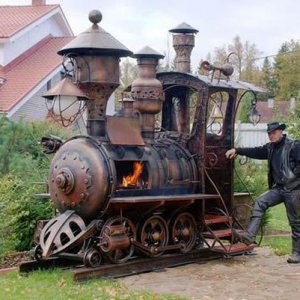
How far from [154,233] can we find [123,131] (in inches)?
55.7

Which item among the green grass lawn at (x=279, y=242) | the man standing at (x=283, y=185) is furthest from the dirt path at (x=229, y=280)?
the green grass lawn at (x=279, y=242)

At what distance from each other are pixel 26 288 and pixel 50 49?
59.1 ft

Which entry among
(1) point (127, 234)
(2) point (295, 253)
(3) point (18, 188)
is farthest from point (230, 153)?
(3) point (18, 188)

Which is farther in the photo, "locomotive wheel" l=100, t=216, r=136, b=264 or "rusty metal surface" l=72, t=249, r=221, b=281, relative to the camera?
"locomotive wheel" l=100, t=216, r=136, b=264

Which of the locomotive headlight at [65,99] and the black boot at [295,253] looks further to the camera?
the black boot at [295,253]

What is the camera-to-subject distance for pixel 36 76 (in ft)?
69.3

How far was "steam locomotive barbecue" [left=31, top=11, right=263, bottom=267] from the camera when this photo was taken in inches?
302

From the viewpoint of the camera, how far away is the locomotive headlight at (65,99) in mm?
7523

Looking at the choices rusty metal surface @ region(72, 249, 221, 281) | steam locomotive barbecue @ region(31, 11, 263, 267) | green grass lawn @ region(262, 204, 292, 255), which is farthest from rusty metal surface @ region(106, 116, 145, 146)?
green grass lawn @ region(262, 204, 292, 255)

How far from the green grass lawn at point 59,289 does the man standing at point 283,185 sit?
2.53 metres

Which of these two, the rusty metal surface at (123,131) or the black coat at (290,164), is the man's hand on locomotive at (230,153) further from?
the rusty metal surface at (123,131)

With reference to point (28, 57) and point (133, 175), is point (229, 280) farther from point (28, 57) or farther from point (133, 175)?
point (28, 57)

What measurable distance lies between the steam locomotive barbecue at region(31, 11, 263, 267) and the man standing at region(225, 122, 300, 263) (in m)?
0.41

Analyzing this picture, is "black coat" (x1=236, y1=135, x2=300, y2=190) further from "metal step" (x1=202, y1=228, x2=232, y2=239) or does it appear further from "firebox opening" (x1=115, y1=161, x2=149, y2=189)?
"firebox opening" (x1=115, y1=161, x2=149, y2=189)
